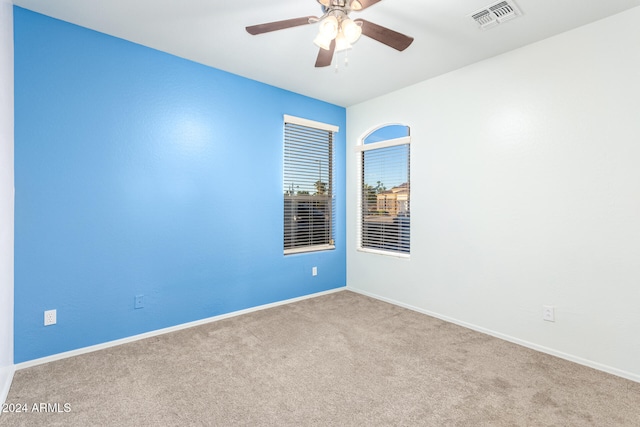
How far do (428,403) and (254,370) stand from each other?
1.24m

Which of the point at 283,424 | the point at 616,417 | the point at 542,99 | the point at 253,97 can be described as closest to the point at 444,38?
the point at 542,99

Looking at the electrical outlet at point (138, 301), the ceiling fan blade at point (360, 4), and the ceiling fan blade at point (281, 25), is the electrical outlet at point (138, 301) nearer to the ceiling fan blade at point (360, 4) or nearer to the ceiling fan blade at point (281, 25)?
the ceiling fan blade at point (281, 25)

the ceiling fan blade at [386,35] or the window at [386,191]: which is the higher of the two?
the ceiling fan blade at [386,35]

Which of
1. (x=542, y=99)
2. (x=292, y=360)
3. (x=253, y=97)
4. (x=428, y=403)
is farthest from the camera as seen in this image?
(x=253, y=97)

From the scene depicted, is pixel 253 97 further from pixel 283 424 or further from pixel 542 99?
pixel 283 424

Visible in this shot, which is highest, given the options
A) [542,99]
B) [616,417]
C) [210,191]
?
[542,99]

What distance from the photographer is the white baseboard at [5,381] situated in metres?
1.93

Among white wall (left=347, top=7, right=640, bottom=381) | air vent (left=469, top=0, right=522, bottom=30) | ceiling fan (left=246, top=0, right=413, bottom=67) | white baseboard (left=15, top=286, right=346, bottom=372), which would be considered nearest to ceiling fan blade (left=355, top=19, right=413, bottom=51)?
ceiling fan (left=246, top=0, right=413, bottom=67)

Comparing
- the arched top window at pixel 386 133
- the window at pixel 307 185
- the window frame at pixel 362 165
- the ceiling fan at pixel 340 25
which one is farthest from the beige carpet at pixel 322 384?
the arched top window at pixel 386 133

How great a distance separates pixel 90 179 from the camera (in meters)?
2.62

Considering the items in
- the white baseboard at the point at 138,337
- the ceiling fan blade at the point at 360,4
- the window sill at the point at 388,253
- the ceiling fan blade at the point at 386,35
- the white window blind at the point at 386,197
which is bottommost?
the white baseboard at the point at 138,337

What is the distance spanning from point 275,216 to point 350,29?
244cm

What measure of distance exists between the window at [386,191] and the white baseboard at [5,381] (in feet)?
11.9

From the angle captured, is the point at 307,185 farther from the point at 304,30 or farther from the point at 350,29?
the point at 350,29
